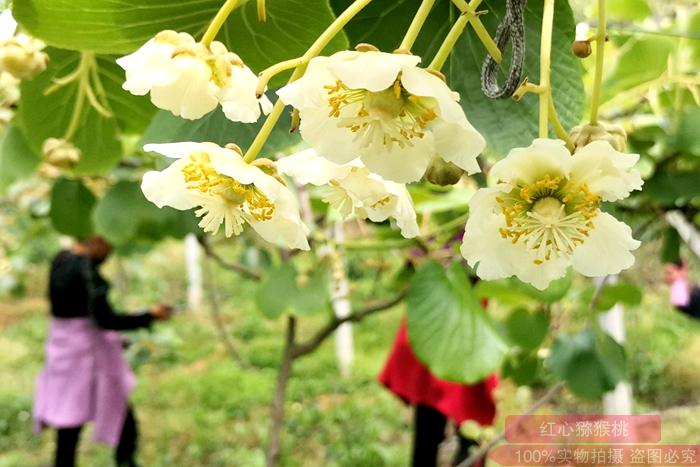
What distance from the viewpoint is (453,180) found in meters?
0.31

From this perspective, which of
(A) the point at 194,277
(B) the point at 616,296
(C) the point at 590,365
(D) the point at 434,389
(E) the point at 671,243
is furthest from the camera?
(A) the point at 194,277

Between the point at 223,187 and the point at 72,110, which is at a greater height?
the point at 72,110

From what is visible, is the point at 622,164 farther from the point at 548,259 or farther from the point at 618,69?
the point at 618,69

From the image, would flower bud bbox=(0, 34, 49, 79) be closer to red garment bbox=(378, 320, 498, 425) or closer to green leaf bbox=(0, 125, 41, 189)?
green leaf bbox=(0, 125, 41, 189)

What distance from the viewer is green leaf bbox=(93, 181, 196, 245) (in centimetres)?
110

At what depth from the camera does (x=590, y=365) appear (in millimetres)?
1141

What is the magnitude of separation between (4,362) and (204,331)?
1.25 metres

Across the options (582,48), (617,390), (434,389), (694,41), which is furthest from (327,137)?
(434,389)

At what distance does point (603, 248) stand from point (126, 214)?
0.92m

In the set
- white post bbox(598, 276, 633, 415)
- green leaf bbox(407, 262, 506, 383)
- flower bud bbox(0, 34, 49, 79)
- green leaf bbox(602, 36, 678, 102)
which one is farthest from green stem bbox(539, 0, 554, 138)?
white post bbox(598, 276, 633, 415)

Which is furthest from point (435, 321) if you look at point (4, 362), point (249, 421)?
point (4, 362)

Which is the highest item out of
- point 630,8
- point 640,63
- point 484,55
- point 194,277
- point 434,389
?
point 194,277

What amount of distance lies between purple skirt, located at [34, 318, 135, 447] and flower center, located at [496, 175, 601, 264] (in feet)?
8.53

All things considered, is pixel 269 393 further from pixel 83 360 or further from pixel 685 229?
pixel 685 229
